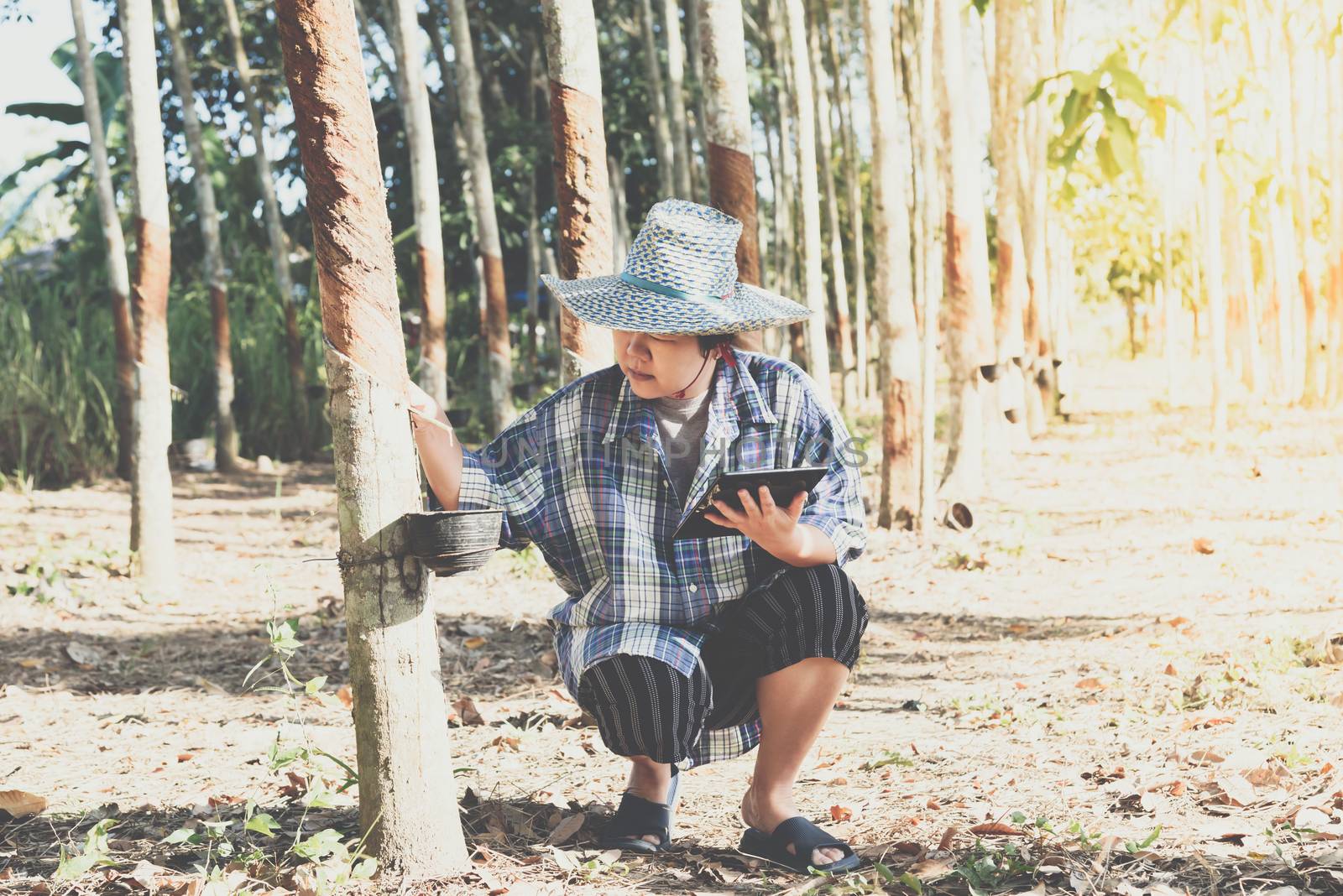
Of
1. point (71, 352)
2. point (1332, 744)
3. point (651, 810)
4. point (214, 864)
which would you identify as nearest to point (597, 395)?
point (651, 810)

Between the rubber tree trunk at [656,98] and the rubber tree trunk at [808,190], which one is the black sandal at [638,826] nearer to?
the rubber tree trunk at [808,190]

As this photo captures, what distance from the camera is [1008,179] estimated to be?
1060 centimetres

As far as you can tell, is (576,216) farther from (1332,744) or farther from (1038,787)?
(1332,744)

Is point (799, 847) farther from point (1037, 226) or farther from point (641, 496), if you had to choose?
point (1037, 226)

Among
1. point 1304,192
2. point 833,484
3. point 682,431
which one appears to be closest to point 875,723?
point 833,484

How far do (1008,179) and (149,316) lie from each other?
7.08 metres

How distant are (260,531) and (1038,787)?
21.3 feet

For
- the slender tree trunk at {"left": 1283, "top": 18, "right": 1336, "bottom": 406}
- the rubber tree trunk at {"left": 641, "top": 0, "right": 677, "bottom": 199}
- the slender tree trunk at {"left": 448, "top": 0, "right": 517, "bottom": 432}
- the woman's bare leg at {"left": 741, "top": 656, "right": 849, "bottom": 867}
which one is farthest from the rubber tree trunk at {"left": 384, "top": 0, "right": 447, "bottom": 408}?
the slender tree trunk at {"left": 1283, "top": 18, "right": 1336, "bottom": 406}

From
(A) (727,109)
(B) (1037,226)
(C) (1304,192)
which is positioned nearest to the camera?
(A) (727,109)

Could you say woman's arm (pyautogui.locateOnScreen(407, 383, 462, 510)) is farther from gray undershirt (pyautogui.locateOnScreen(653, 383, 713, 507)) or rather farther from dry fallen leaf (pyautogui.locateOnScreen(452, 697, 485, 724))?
dry fallen leaf (pyautogui.locateOnScreen(452, 697, 485, 724))

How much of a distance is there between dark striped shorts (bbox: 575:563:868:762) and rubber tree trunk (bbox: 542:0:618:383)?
185 centimetres

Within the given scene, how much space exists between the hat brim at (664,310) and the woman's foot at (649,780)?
1007mm

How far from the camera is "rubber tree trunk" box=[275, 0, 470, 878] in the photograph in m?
2.55

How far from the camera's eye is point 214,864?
9.07ft
